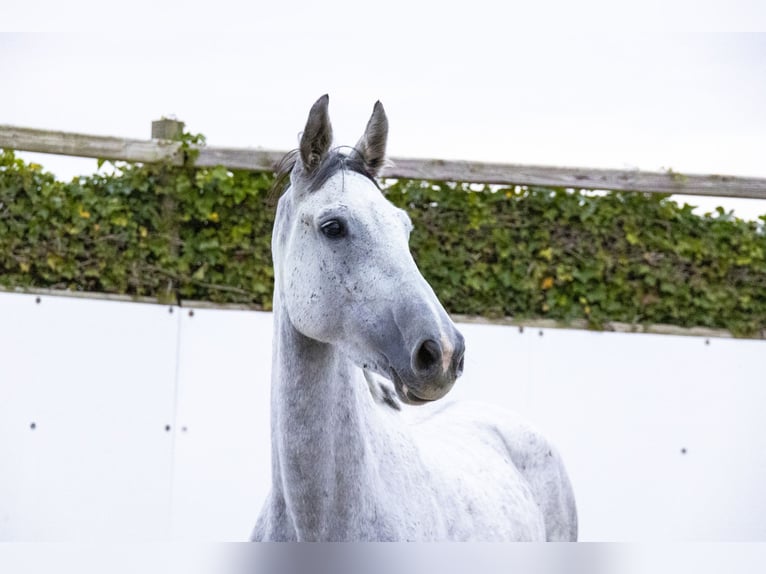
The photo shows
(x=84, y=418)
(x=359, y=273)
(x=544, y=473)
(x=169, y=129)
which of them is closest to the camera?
(x=359, y=273)

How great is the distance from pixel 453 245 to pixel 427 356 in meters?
3.83

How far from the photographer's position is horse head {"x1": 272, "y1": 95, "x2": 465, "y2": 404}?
1.88 meters

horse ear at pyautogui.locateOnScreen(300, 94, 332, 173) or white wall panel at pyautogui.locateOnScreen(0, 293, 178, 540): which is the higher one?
horse ear at pyautogui.locateOnScreen(300, 94, 332, 173)

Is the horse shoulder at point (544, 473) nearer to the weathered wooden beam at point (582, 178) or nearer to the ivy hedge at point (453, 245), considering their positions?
the ivy hedge at point (453, 245)

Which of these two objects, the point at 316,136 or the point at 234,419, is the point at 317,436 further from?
the point at 234,419

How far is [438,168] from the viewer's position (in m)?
5.52

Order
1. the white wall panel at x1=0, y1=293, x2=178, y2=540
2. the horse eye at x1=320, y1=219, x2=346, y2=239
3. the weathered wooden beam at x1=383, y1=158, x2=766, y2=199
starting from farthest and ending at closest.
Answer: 1. the weathered wooden beam at x1=383, y1=158, x2=766, y2=199
2. the white wall panel at x1=0, y1=293, x2=178, y2=540
3. the horse eye at x1=320, y1=219, x2=346, y2=239

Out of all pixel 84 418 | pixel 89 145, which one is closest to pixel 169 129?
pixel 89 145

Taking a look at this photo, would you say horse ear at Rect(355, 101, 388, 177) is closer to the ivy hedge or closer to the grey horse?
the grey horse

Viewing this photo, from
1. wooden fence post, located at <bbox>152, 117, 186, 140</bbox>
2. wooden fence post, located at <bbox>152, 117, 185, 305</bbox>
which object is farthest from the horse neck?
wooden fence post, located at <bbox>152, 117, 186, 140</bbox>

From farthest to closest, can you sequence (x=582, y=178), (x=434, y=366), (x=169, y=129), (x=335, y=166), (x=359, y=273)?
(x=582, y=178)
(x=169, y=129)
(x=335, y=166)
(x=359, y=273)
(x=434, y=366)

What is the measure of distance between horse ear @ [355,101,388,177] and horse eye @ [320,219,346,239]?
0.26 metres

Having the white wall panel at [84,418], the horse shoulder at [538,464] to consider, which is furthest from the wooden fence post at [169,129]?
the horse shoulder at [538,464]

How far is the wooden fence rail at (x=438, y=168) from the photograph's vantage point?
523 centimetres
